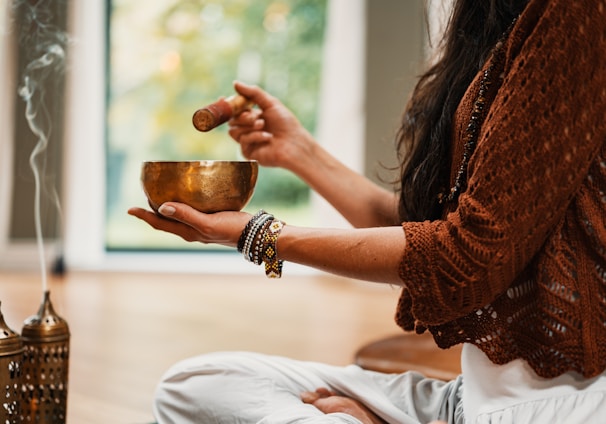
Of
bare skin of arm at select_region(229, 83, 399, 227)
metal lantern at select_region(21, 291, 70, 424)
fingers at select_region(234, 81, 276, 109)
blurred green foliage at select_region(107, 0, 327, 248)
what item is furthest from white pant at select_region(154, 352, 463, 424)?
blurred green foliage at select_region(107, 0, 327, 248)

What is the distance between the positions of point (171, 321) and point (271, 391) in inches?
75.0

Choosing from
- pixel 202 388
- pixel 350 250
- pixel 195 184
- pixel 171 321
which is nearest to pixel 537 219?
pixel 350 250

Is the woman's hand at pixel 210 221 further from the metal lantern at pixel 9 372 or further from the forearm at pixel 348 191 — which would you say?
the forearm at pixel 348 191

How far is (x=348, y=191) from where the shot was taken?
5.40 feet

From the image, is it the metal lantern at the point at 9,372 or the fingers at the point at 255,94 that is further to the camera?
the fingers at the point at 255,94

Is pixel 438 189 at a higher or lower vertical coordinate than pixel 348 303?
higher

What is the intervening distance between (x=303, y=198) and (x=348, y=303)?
5.60 ft

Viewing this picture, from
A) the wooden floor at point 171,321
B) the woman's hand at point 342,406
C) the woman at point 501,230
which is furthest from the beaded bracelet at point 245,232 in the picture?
the wooden floor at point 171,321

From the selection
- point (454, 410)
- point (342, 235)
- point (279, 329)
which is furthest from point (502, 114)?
point (279, 329)

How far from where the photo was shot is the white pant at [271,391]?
1.42 metres

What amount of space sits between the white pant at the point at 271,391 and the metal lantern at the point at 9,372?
296 millimetres

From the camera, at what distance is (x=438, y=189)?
4.35ft

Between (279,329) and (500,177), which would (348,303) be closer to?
(279,329)

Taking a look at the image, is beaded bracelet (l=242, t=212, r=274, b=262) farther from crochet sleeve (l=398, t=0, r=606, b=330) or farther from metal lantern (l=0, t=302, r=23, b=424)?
metal lantern (l=0, t=302, r=23, b=424)
